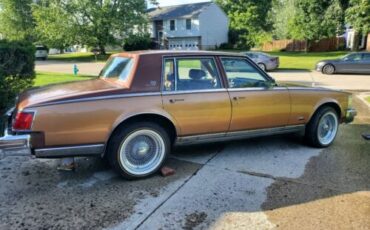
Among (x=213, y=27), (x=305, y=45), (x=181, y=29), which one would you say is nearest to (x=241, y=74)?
(x=305, y=45)

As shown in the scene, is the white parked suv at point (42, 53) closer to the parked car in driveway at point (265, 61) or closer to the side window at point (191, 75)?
the parked car in driveway at point (265, 61)

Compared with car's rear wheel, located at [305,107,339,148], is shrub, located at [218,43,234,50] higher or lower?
higher

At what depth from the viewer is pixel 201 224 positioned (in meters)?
3.54

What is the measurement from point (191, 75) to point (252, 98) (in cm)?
97

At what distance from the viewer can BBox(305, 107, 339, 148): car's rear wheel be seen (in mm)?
5871

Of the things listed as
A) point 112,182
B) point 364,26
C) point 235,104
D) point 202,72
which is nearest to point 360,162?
→ point 235,104

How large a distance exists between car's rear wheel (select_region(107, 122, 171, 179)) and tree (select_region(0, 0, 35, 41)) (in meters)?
47.2

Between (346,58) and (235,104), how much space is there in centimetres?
1792

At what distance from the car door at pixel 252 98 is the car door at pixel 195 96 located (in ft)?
0.60

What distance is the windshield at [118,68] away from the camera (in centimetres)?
471

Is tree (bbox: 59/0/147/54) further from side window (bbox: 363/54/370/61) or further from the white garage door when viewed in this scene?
side window (bbox: 363/54/370/61)

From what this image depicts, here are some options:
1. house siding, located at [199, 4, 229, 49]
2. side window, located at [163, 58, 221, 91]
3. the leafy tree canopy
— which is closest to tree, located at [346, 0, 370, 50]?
the leafy tree canopy

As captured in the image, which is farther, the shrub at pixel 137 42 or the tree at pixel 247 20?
the tree at pixel 247 20

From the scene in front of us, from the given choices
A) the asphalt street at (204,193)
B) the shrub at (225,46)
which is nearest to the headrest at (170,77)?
the asphalt street at (204,193)
